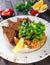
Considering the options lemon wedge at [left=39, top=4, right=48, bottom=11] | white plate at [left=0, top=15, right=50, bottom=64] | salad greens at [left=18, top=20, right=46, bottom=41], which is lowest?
white plate at [left=0, top=15, right=50, bottom=64]

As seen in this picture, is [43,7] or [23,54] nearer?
[23,54]

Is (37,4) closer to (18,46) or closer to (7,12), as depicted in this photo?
(7,12)

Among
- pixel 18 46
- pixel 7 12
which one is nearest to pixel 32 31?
pixel 18 46

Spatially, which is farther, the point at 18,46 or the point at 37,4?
the point at 37,4

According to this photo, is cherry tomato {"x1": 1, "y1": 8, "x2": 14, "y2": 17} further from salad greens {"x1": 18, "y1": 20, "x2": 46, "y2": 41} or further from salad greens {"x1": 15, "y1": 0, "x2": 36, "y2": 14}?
salad greens {"x1": 18, "y1": 20, "x2": 46, "y2": 41}

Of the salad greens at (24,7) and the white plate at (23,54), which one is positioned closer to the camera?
the white plate at (23,54)

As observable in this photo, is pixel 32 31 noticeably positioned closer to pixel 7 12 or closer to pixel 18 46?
pixel 18 46

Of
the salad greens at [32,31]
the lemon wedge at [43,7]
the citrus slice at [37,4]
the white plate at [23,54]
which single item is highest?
the salad greens at [32,31]

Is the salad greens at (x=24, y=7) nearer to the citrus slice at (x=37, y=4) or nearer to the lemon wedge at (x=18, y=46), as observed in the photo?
the citrus slice at (x=37, y=4)

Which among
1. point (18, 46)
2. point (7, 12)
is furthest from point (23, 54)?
point (7, 12)

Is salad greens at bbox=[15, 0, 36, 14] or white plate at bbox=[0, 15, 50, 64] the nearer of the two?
white plate at bbox=[0, 15, 50, 64]

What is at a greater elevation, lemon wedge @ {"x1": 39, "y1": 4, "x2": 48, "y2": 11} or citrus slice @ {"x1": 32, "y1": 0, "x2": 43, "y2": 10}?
citrus slice @ {"x1": 32, "y1": 0, "x2": 43, "y2": 10}

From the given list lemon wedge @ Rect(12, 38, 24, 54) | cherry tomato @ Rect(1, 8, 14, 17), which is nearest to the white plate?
lemon wedge @ Rect(12, 38, 24, 54)

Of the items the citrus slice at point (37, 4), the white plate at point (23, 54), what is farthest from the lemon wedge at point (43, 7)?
the white plate at point (23, 54)
